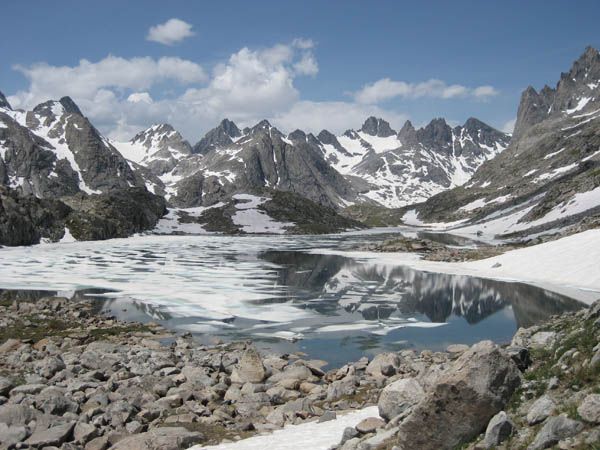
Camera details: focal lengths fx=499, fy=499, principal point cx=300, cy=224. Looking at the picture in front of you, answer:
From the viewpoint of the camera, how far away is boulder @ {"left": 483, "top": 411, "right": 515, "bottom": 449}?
33.4 ft

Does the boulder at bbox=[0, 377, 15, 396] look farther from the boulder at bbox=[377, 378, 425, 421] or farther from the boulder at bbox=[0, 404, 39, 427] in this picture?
the boulder at bbox=[377, 378, 425, 421]

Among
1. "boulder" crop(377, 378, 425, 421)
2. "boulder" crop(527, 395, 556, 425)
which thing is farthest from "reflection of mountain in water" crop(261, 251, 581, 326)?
"boulder" crop(527, 395, 556, 425)

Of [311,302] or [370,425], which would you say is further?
[311,302]

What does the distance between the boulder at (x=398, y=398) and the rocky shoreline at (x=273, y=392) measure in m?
0.03

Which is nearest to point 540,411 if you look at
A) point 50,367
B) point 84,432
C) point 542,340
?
point 542,340

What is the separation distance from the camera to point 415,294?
5628 centimetres

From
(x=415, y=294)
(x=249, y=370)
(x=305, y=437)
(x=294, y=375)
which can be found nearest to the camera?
(x=305, y=437)

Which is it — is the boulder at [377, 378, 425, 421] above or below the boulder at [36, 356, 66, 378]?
above

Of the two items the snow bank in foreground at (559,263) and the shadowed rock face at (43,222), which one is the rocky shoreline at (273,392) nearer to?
the snow bank in foreground at (559,263)

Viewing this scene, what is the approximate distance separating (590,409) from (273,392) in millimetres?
15624

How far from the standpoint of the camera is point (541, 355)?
15117 mm

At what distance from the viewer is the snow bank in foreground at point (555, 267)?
53.9 metres

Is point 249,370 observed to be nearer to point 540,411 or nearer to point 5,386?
point 5,386

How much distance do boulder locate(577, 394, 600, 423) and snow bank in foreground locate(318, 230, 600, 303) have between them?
41.8 metres
